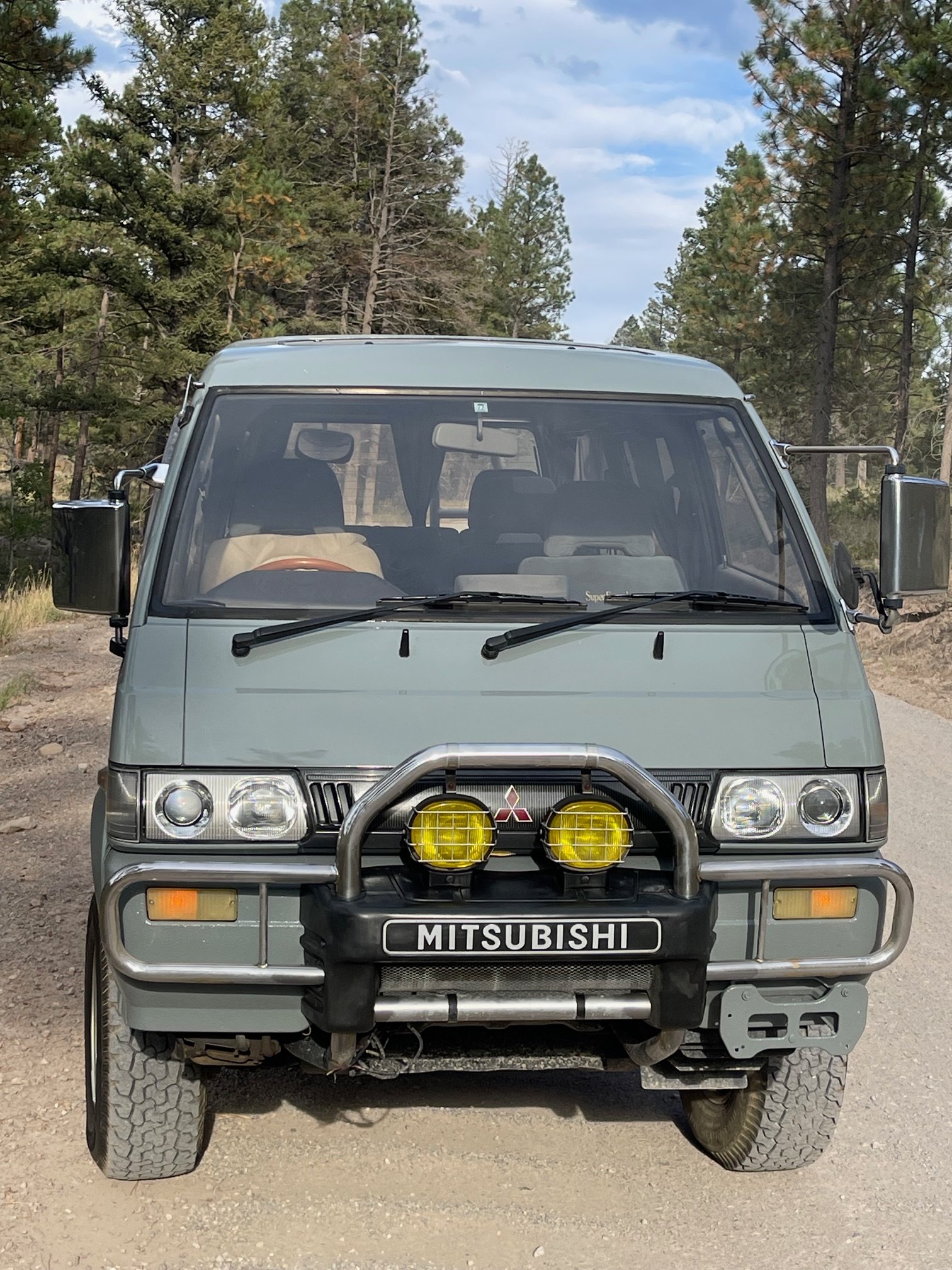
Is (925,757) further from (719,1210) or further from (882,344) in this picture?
(882,344)

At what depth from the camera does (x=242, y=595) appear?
3.80m

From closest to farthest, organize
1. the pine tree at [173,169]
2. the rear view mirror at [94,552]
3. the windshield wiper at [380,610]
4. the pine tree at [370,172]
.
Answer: the windshield wiper at [380,610], the rear view mirror at [94,552], the pine tree at [173,169], the pine tree at [370,172]

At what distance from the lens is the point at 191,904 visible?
3.20 meters

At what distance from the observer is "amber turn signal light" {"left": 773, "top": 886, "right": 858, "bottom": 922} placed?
3318 millimetres

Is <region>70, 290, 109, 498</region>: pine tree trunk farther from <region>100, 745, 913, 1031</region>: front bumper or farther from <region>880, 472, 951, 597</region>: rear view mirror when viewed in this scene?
<region>100, 745, 913, 1031</region>: front bumper

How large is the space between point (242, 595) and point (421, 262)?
42.7 meters

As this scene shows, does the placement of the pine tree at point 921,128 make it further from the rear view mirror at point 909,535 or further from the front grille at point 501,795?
the front grille at point 501,795

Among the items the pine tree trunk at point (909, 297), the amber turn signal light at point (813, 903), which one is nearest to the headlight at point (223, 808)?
the amber turn signal light at point (813, 903)

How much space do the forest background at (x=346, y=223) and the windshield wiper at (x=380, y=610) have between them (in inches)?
547

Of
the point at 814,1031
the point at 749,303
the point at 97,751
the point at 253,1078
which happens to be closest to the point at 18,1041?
the point at 253,1078

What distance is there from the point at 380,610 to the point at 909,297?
2777 cm

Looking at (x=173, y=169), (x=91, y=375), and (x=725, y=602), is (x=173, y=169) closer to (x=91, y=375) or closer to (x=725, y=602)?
(x=91, y=375)

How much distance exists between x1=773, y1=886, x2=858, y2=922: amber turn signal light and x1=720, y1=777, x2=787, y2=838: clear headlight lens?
15cm

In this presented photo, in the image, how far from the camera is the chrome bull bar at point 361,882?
3072 mm
